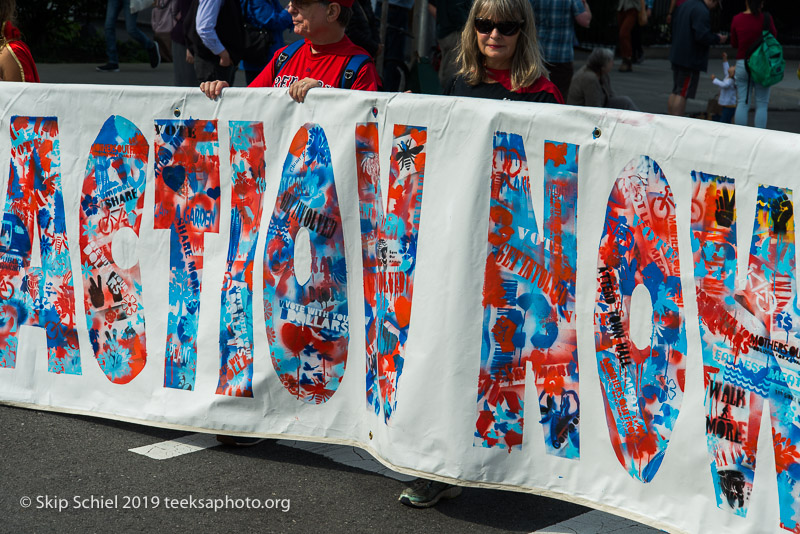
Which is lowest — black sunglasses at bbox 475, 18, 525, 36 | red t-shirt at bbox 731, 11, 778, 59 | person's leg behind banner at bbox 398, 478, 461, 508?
person's leg behind banner at bbox 398, 478, 461, 508

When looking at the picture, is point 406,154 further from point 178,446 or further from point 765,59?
point 765,59

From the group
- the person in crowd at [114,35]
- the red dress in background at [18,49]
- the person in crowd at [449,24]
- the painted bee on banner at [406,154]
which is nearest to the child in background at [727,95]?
the person in crowd at [449,24]

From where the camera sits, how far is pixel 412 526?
145 inches

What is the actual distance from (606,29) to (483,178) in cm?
1930

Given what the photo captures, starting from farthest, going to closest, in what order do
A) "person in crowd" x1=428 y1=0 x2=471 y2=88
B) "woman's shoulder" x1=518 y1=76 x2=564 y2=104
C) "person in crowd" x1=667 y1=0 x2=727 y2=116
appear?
1. "person in crowd" x1=667 y1=0 x2=727 y2=116
2. "person in crowd" x1=428 y1=0 x2=471 y2=88
3. "woman's shoulder" x1=518 y1=76 x2=564 y2=104

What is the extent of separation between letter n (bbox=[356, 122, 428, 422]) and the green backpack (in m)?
8.38

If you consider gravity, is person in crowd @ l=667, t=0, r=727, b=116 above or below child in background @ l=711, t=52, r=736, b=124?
above

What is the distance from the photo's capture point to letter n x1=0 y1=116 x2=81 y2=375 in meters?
4.80

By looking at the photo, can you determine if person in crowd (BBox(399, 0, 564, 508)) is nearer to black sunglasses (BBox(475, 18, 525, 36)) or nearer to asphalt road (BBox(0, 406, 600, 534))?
black sunglasses (BBox(475, 18, 525, 36))

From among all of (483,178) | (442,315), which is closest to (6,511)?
(442,315)

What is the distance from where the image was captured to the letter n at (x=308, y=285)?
4.10 metres

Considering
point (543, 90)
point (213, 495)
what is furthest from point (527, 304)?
point (213, 495)

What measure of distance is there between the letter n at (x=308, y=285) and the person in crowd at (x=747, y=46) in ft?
25.1

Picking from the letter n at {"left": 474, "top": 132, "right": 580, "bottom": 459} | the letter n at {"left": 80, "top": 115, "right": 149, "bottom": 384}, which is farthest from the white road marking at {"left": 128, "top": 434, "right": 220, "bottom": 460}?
the letter n at {"left": 474, "top": 132, "right": 580, "bottom": 459}
